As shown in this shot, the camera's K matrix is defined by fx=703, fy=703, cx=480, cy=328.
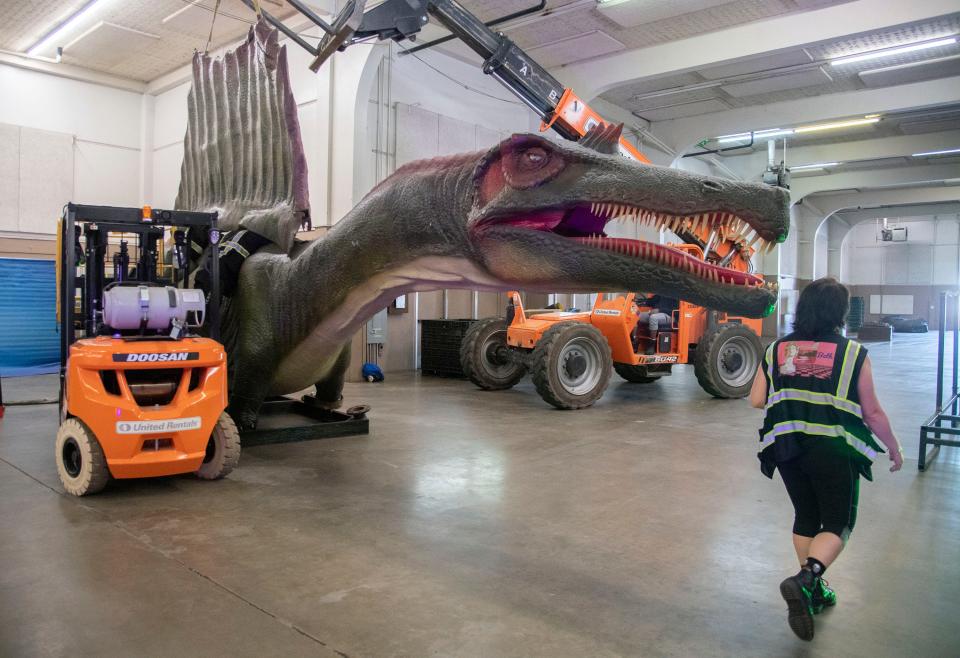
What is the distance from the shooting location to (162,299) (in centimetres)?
440

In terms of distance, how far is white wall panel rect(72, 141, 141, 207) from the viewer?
1298 cm

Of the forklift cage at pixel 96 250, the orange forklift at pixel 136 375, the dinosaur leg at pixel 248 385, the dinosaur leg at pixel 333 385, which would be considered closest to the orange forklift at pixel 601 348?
the dinosaur leg at pixel 333 385

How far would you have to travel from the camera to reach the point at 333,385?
6.33 m

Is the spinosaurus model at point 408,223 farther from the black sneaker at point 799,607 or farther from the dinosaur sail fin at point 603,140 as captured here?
the black sneaker at point 799,607

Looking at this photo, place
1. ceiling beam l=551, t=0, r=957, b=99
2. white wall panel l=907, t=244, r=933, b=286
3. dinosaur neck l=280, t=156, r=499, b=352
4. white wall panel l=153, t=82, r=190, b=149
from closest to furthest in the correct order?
1. dinosaur neck l=280, t=156, r=499, b=352
2. ceiling beam l=551, t=0, r=957, b=99
3. white wall panel l=153, t=82, r=190, b=149
4. white wall panel l=907, t=244, r=933, b=286

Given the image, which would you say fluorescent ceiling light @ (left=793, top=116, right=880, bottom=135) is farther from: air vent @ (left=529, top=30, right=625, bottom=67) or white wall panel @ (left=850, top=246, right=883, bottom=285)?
white wall panel @ (left=850, top=246, right=883, bottom=285)

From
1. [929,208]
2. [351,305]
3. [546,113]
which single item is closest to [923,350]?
[929,208]

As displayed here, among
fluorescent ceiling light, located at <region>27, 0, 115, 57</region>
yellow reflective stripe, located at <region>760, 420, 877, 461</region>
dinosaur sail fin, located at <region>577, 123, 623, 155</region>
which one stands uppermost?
fluorescent ceiling light, located at <region>27, 0, 115, 57</region>

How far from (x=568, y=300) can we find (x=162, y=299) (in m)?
10.8

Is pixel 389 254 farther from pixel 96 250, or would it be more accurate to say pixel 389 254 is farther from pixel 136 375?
pixel 96 250

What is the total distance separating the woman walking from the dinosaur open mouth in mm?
279

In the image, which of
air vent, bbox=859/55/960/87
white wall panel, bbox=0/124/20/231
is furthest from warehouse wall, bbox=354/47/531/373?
air vent, bbox=859/55/960/87

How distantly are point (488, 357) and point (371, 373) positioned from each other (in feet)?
6.04

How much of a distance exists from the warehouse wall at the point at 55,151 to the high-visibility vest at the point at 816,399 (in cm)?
1242
